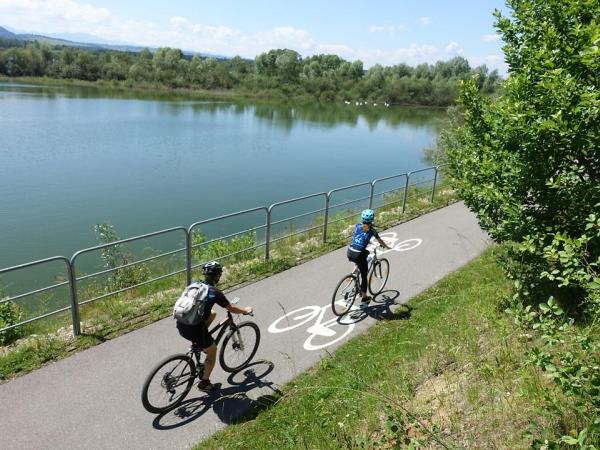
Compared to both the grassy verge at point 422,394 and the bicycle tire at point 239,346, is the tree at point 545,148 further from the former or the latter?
the bicycle tire at point 239,346

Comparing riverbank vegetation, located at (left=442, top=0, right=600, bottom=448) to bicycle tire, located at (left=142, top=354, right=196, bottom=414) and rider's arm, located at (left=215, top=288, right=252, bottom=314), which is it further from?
bicycle tire, located at (left=142, top=354, right=196, bottom=414)

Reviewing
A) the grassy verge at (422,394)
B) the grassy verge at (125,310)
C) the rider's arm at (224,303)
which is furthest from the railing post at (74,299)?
the grassy verge at (422,394)

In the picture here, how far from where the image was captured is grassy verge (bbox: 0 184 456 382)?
22.0 ft

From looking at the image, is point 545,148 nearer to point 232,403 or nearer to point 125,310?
point 232,403

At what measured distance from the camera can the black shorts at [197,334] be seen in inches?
221

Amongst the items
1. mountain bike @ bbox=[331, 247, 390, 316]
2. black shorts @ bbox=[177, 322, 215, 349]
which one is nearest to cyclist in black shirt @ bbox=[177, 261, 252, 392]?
black shorts @ bbox=[177, 322, 215, 349]

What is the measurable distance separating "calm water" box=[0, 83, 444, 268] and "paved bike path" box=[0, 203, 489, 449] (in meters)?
10.1

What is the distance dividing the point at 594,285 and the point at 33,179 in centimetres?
2651

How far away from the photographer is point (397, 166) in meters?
34.2

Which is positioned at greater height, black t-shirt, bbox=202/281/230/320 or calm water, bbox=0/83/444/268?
black t-shirt, bbox=202/281/230/320

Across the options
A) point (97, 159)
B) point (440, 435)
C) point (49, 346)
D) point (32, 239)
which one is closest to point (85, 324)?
point (49, 346)

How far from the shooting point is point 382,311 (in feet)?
28.7

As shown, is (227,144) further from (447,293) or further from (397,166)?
(447,293)

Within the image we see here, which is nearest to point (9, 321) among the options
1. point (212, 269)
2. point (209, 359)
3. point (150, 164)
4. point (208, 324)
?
point (209, 359)
